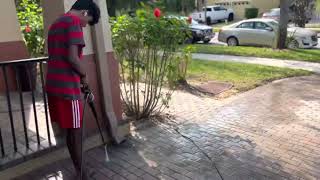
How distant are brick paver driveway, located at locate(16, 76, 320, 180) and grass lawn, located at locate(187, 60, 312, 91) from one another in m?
1.45

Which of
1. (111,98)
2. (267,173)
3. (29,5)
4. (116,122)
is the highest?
(29,5)

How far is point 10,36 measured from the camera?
20.9 feet

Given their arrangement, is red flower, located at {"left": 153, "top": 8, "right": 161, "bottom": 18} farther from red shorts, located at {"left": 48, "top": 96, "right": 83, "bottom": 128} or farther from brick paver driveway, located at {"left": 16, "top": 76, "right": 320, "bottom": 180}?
red shorts, located at {"left": 48, "top": 96, "right": 83, "bottom": 128}

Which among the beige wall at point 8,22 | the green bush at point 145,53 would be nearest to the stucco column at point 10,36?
the beige wall at point 8,22

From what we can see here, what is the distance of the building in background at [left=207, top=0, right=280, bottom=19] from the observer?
34.3m

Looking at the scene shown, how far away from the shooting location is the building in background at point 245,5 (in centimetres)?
3431

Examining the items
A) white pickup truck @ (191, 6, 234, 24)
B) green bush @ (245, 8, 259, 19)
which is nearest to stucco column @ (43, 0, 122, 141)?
white pickup truck @ (191, 6, 234, 24)

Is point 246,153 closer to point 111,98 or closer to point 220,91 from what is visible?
point 111,98

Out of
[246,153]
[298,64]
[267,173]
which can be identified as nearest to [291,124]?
[246,153]

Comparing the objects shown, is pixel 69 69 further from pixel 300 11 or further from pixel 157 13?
pixel 300 11

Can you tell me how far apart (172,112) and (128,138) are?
1.40 meters

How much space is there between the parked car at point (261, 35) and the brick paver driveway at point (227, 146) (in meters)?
8.29

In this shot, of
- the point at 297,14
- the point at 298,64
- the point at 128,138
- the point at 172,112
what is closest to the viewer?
the point at 128,138

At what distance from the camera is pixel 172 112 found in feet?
20.2
